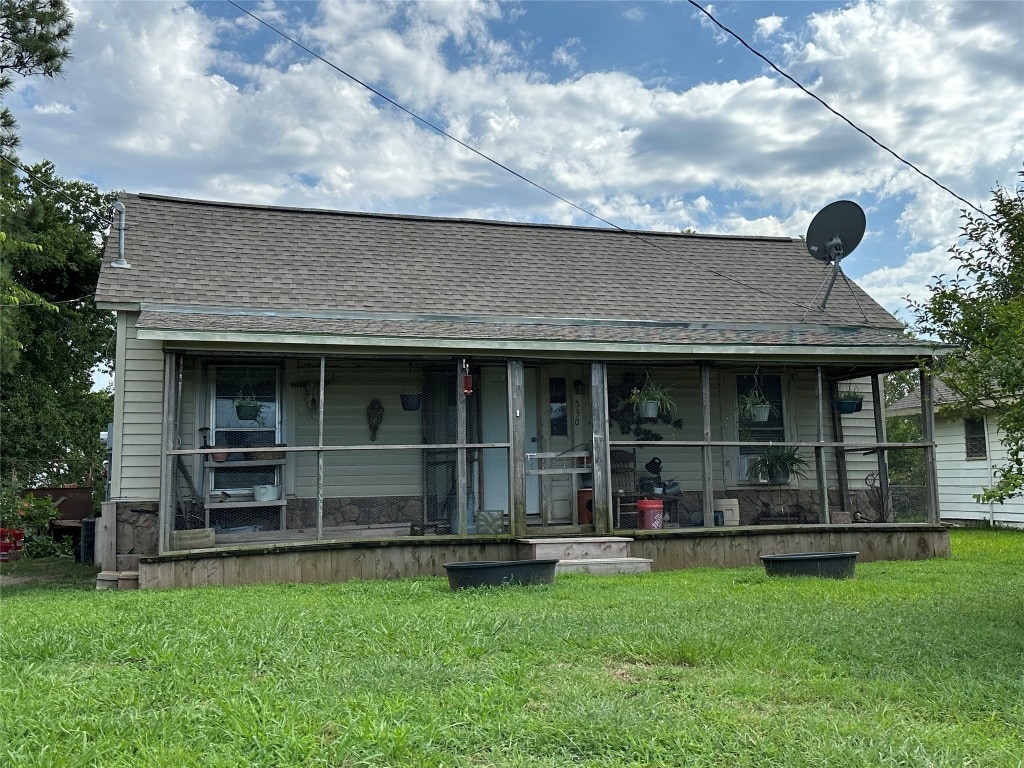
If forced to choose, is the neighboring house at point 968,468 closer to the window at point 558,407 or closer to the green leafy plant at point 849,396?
the green leafy plant at point 849,396

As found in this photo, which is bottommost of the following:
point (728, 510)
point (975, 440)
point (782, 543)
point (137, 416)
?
point (782, 543)

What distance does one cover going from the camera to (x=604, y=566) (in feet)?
30.6

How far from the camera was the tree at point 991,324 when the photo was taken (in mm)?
5336

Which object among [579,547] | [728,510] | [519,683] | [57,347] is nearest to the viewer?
[519,683]

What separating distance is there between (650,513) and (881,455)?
341 centimetres

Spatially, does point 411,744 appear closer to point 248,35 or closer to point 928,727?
point 928,727

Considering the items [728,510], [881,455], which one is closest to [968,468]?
[881,455]

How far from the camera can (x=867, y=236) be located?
39.9 feet

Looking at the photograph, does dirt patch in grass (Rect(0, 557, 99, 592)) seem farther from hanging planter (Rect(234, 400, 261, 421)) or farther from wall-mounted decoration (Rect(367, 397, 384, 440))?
wall-mounted decoration (Rect(367, 397, 384, 440))

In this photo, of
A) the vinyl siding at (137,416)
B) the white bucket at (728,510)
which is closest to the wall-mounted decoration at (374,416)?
the vinyl siding at (137,416)

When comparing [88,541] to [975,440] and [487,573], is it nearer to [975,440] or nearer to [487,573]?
[487,573]

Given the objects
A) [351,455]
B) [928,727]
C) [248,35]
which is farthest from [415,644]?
[248,35]

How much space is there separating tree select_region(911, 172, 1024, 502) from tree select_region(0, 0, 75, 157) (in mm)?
14130

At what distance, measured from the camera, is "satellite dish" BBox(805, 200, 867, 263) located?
1211 centimetres
